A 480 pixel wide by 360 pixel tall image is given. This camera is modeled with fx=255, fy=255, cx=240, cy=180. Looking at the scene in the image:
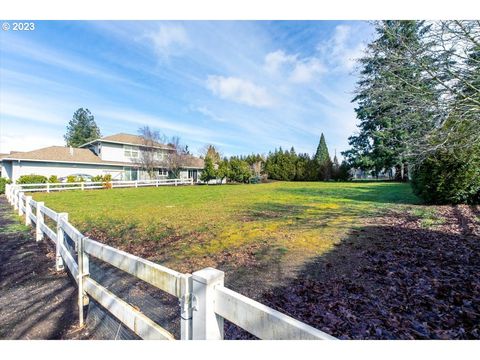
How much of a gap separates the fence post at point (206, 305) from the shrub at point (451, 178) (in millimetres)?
8727

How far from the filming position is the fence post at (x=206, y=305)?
1.35 m

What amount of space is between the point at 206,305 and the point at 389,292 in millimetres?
2691

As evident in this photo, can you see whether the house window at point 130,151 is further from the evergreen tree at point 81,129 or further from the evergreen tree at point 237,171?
the evergreen tree at point 81,129

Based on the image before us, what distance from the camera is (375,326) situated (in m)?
2.40

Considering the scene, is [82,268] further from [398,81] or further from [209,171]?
[209,171]

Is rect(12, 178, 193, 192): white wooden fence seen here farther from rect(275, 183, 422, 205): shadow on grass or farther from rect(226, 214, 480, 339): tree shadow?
rect(226, 214, 480, 339): tree shadow

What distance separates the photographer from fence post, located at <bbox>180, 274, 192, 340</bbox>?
1463mm

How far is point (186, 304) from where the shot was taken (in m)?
1.49

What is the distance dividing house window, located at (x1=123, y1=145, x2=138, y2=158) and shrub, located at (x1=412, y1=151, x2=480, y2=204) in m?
Result: 29.9

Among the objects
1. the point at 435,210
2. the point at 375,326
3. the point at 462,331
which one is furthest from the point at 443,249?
the point at 435,210

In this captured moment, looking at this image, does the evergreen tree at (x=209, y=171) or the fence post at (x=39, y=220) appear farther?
the evergreen tree at (x=209, y=171)

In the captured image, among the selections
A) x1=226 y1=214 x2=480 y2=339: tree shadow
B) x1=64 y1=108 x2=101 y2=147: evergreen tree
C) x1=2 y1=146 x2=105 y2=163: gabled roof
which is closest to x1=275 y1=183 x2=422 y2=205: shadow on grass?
x1=226 y1=214 x2=480 y2=339: tree shadow

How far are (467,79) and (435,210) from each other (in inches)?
185

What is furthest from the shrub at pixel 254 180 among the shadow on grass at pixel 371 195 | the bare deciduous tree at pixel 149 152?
the shadow on grass at pixel 371 195
